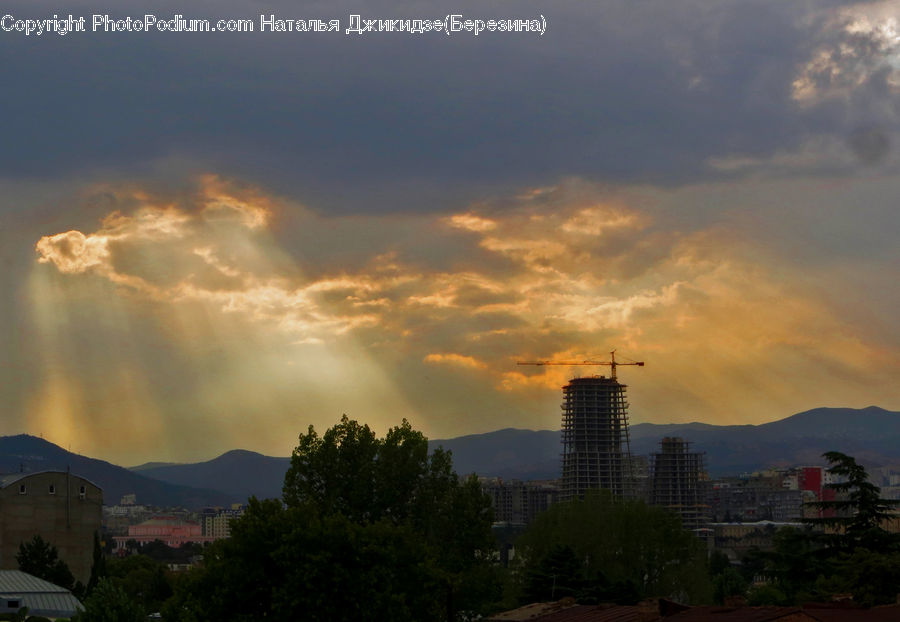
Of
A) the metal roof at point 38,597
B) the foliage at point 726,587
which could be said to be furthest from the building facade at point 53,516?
the foliage at point 726,587

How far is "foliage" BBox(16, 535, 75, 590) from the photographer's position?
117 m

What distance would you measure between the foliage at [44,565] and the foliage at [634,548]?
4032 centimetres

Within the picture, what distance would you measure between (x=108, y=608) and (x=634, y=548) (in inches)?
2020

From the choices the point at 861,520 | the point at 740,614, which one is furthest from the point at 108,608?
the point at 861,520

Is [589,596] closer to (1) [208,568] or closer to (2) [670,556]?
(2) [670,556]

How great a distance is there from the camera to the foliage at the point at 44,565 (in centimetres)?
11744

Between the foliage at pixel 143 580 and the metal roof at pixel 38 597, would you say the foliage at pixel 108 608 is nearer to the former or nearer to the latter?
the metal roof at pixel 38 597

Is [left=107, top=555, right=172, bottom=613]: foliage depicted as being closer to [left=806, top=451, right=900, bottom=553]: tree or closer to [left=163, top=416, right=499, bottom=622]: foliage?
[left=163, top=416, right=499, bottom=622]: foliage

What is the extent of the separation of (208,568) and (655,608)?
62.2ft

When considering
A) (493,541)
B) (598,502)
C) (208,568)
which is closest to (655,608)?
(208,568)

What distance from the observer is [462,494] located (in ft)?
277

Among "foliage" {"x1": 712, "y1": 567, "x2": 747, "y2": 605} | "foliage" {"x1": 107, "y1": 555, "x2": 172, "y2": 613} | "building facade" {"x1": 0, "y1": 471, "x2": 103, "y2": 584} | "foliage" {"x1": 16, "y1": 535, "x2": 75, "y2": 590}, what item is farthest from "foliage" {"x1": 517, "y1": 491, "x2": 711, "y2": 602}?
"building facade" {"x1": 0, "y1": 471, "x2": 103, "y2": 584}

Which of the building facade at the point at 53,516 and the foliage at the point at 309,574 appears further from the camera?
the building facade at the point at 53,516

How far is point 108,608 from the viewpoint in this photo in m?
60.9
